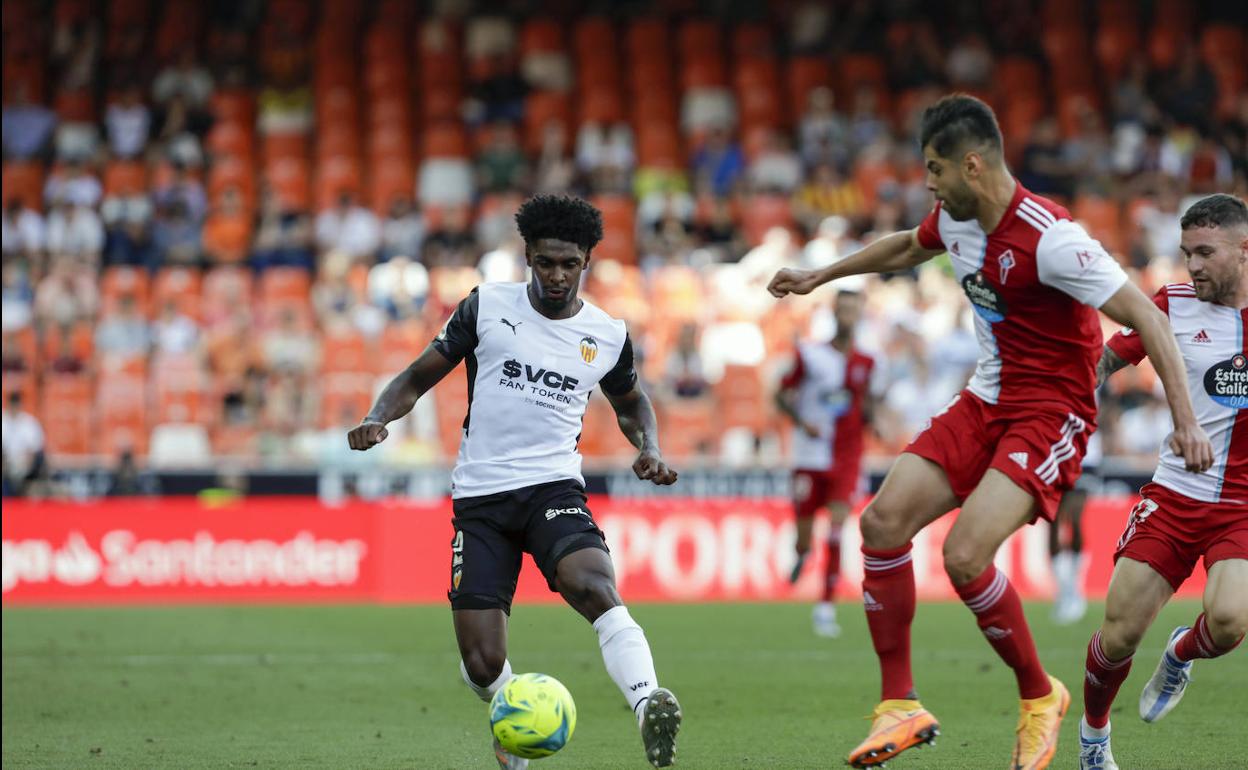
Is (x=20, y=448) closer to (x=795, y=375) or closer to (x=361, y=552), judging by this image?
(x=361, y=552)

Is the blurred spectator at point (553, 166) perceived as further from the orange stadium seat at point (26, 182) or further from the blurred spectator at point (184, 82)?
the orange stadium seat at point (26, 182)

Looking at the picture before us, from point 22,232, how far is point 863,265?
17491 millimetres

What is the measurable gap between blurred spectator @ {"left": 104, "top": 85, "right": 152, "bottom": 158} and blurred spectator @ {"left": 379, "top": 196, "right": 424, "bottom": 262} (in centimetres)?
424

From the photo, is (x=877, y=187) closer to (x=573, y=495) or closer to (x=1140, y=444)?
(x=1140, y=444)

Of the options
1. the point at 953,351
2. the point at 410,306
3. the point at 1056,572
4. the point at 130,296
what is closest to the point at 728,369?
the point at 953,351

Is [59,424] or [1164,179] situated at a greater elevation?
[1164,179]

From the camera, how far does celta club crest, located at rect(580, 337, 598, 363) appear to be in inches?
301

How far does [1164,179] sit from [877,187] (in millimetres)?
3825

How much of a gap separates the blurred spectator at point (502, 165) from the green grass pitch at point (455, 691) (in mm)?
8489

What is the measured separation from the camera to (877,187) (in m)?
23.8

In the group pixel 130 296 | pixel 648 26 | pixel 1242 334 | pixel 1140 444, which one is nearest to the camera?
pixel 1242 334

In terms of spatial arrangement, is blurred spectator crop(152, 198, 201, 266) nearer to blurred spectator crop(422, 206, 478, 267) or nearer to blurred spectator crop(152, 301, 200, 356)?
blurred spectator crop(152, 301, 200, 356)

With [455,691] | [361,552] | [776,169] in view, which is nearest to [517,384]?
[455,691]

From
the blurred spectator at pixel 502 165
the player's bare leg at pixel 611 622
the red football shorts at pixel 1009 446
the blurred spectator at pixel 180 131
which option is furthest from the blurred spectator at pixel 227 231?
the red football shorts at pixel 1009 446
